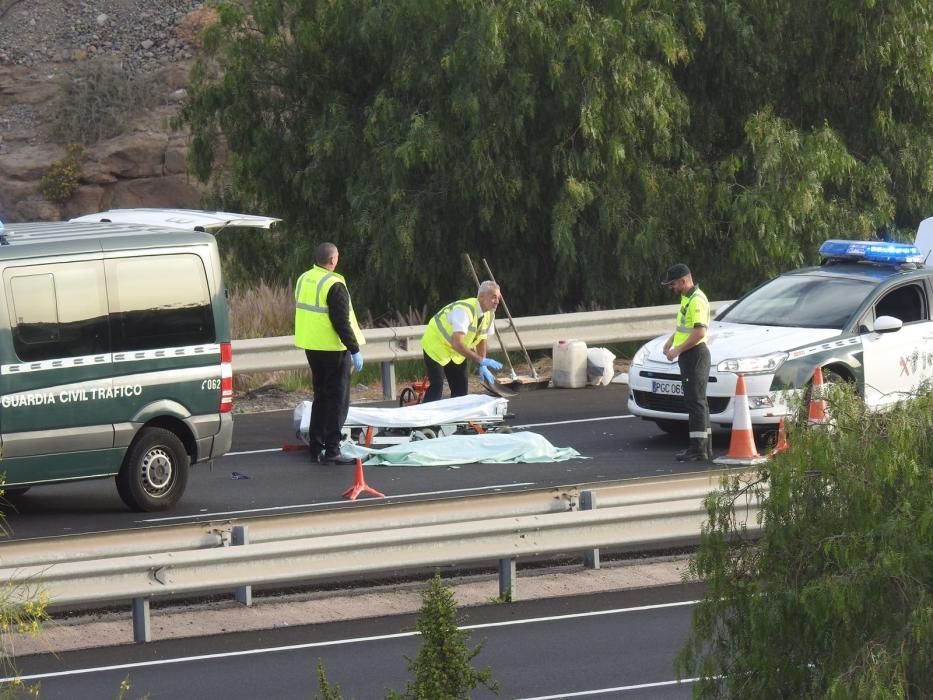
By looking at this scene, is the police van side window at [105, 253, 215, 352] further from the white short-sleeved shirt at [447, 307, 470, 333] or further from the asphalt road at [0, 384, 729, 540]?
the white short-sleeved shirt at [447, 307, 470, 333]

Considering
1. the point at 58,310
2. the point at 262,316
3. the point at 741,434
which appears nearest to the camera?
the point at 58,310

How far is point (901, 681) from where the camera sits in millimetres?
5715

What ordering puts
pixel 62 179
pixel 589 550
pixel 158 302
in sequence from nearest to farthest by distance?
1. pixel 589 550
2. pixel 158 302
3. pixel 62 179

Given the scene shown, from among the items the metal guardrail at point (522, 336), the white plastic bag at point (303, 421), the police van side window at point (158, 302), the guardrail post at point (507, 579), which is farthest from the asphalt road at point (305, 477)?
the guardrail post at point (507, 579)

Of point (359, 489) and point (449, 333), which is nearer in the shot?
point (359, 489)

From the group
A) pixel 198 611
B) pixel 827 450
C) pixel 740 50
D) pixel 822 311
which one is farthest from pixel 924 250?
pixel 827 450

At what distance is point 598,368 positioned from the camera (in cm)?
1845

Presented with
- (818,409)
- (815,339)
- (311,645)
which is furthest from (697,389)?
(818,409)

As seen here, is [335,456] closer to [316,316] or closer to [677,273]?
[316,316]

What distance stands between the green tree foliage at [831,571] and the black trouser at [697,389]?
24.7 ft

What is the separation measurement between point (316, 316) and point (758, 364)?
3716mm

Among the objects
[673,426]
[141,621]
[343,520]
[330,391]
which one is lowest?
[141,621]

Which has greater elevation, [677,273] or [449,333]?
[677,273]

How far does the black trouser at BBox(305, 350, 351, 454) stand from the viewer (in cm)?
1434
